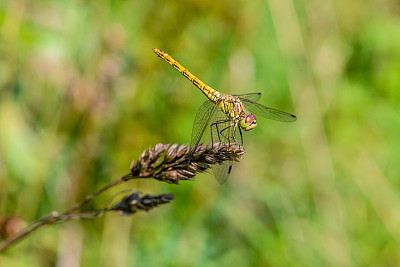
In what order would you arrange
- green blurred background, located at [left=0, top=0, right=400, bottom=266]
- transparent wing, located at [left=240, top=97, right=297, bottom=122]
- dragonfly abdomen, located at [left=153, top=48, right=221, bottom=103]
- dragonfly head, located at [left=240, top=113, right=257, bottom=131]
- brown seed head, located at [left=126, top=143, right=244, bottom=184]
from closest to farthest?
brown seed head, located at [left=126, top=143, right=244, bottom=184] → dragonfly head, located at [left=240, top=113, right=257, bottom=131] → transparent wing, located at [left=240, top=97, right=297, bottom=122] → dragonfly abdomen, located at [left=153, top=48, right=221, bottom=103] → green blurred background, located at [left=0, top=0, right=400, bottom=266]

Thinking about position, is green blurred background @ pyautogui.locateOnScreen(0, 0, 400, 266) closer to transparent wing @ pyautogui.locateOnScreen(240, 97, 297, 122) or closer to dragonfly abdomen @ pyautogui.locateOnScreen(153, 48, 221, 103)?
dragonfly abdomen @ pyautogui.locateOnScreen(153, 48, 221, 103)

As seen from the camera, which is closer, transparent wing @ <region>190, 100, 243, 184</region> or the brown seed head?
the brown seed head

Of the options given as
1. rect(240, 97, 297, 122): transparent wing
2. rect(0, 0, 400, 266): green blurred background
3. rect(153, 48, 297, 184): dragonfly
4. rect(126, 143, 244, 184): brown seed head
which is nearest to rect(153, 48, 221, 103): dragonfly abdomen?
rect(153, 48, 297, 184): dragonfly

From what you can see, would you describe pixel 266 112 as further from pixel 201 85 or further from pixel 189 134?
pixel 189 134

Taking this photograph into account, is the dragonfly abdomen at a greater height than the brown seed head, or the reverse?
the dragonfly abdomen

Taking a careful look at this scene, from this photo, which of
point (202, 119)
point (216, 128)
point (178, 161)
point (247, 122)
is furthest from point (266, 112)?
point (178, 161)
